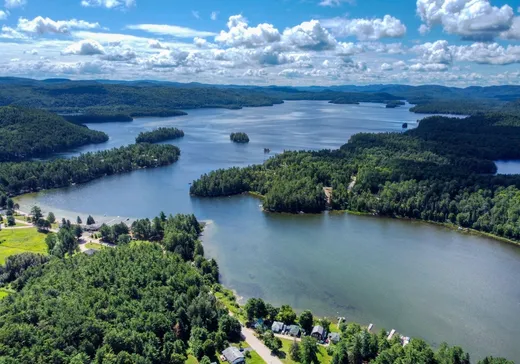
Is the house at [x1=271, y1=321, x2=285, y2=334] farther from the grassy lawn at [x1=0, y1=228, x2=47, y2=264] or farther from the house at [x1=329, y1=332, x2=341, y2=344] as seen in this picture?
the grassy lawn at [x1=0, y1=228, x2=47, y2=264]

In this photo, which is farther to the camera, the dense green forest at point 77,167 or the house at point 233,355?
the dense green forest at point 77,167

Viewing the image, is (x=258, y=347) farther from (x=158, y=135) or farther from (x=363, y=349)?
(x=158, y=135)

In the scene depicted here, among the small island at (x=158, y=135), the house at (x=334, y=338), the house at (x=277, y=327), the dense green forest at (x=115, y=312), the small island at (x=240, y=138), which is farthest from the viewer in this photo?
the small island at (x=240, y=138)

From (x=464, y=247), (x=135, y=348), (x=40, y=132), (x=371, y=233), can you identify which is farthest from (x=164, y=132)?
(x=135, y=348)

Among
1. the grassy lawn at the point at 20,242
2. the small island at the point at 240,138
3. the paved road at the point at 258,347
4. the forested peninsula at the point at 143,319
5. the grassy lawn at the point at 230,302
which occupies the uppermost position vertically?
the small island at the point at 240,138

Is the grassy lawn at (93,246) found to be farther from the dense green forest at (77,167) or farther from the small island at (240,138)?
the small island at (240,138)

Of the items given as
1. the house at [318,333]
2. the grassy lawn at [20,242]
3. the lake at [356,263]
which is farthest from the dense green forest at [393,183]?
the house at [318,333]

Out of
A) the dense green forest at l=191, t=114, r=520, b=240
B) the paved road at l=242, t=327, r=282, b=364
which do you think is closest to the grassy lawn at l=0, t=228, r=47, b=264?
the dense green forest at l=191, t=114, r=520, b=240

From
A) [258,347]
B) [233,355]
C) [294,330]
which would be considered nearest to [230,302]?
[258,347]
